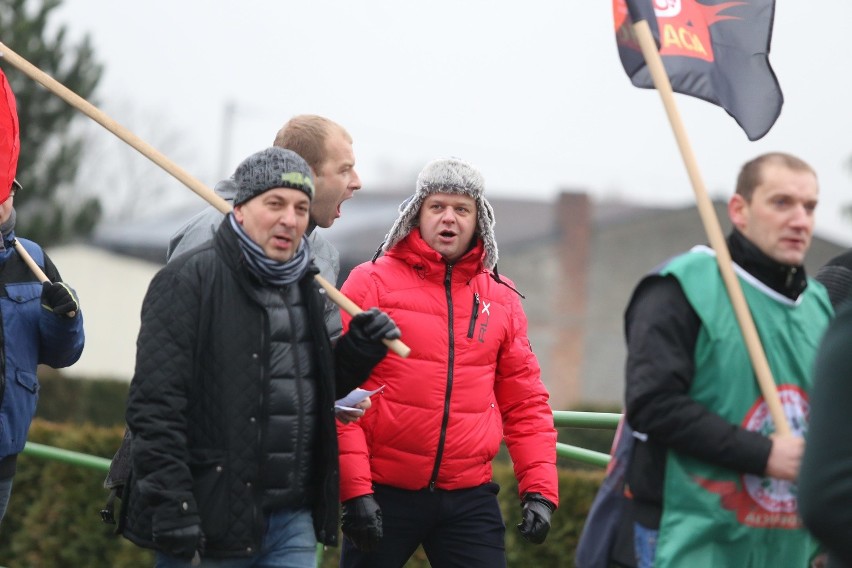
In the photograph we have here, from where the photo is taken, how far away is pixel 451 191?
16.7 feet

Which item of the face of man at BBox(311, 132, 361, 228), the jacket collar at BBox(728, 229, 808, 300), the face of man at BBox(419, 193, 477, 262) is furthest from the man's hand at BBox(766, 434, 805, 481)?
the face of man at BBox(311, 132, 361, 228)

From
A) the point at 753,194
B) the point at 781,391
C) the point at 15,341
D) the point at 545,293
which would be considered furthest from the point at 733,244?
the point at 545,293

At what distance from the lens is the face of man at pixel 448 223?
505cm

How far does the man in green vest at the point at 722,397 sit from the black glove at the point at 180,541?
3.97 feet

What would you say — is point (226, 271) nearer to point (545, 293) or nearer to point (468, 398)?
point (468, 398)

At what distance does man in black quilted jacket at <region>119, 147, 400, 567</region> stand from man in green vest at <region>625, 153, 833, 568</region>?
0.96 m

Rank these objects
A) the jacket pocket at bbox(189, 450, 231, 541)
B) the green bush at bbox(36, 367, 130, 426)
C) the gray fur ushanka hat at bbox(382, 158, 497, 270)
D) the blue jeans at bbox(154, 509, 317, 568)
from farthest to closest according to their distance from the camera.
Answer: the green bush at bbox(36, 367, 130, 426), the gray fur ushanka hat at bbox(382, 158, 497, 270), the blue jeans at bbox(154, 509, 317, 568), the jacket pocket at bbox(189, 450, 231, 541)

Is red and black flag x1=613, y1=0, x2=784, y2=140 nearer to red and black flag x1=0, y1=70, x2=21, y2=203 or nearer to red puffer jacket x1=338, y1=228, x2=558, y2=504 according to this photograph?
red puffer jacket x1=338, y1=228, x2=558, y2=504

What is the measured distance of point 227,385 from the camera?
402cm

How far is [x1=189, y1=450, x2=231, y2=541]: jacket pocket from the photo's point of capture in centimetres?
398

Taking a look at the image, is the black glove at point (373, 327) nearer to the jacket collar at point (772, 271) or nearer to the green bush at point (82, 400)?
the jacket collar at point (772, 271)

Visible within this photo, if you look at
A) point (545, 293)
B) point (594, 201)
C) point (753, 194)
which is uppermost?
point (753, 194)

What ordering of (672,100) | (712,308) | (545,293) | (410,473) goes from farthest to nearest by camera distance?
(545,293)
(410,473)
(672,100)
(712,308)

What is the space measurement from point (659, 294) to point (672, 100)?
2.10ft
